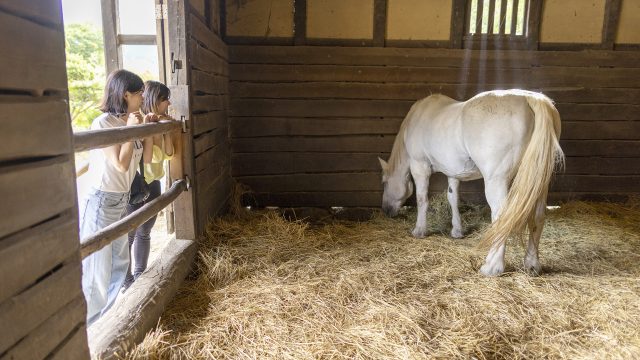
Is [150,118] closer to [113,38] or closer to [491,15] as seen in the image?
[113,38]

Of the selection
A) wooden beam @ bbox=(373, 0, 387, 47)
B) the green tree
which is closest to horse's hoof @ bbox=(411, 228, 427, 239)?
wooden beam @ bbox=(373, 0, 387, 47)

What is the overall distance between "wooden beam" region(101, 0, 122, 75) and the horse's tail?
4.59 m

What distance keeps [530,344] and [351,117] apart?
11.3 ft

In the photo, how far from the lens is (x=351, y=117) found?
5371 millimetres

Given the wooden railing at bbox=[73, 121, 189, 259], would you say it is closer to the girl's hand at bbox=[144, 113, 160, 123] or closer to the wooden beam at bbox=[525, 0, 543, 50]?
the girl's hand at bbox=[144, 113, 160, 123]

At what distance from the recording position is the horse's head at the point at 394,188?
507 cm

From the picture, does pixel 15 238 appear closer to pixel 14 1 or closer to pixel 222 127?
pixel 14 1

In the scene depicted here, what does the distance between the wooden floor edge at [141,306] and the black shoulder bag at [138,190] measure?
397 mm

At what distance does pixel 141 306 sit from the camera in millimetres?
2316

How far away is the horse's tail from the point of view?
314 cm

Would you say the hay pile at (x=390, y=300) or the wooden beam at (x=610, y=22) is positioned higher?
the wooden beam at (x=610, y=22)

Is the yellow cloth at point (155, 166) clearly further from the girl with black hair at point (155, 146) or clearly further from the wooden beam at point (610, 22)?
the wooden beam at point (610, 22)

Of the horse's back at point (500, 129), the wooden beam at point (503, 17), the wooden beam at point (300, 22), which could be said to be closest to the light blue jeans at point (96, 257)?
the horse's back at point (500, 129)

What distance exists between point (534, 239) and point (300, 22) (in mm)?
3439
